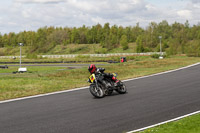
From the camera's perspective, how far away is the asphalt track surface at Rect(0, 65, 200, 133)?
8555 millimetres

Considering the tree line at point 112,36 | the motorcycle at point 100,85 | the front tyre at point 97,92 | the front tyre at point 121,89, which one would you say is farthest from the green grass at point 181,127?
the tree line at point 112,36

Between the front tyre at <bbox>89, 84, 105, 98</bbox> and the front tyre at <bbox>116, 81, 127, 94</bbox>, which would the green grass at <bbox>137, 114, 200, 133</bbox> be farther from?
the front tyre at <bbox>116, 81, 127, 94</bbox>

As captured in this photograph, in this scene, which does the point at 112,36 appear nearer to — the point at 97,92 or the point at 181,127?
the point at 97,92

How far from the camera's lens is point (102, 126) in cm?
852

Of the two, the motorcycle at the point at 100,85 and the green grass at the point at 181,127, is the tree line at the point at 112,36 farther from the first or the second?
the green grass at the point at 181,127

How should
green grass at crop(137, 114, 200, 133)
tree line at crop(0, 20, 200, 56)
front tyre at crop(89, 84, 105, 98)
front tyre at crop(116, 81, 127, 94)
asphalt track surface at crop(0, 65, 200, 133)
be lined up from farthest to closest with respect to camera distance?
tree line at crop(0, 20, 200, 56) < front tyre at crop(116, 81, 127, 94) < front tyre at crop(89, 84, 105, 98) < asphalt track surface at crop(0, 65, 200, 133) < green grass at crop(137, 114, 200, 133)

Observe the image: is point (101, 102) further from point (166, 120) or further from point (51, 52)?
point (51, 52)

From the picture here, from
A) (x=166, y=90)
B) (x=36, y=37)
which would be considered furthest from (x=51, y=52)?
(x=166, y=90)

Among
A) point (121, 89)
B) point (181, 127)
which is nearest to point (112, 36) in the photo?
point (121, 89)

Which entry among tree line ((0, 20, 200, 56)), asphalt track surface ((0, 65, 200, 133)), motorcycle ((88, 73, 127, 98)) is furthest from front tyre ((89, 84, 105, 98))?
tree line ((0, 20, 200, 56))

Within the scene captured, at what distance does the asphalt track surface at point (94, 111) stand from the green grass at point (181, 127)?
641mm

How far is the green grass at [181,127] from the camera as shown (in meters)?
7.50

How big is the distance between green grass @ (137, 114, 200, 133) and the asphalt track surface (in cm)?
64

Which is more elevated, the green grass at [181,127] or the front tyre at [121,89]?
the front tyre at [121,89]
